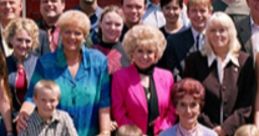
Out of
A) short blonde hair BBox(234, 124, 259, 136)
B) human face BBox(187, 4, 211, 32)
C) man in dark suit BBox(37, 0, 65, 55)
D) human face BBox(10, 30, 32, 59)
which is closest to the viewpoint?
short blonde hair BBox(234, 124, 259, 136)

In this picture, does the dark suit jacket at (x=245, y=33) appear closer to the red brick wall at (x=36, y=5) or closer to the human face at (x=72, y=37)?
the human face at (x=72, y=37)

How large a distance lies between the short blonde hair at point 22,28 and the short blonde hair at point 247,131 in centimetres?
197

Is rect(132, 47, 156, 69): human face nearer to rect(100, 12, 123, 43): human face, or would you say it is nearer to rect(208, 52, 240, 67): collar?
rect(208, 52, 240, 67): collar

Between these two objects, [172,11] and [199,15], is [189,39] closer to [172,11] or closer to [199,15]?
[199,15]

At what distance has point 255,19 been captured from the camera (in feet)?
24.2

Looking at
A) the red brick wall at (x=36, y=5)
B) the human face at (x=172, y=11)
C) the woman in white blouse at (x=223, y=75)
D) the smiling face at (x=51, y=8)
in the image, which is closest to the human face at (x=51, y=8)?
the smiling face at (x=51, y=8)

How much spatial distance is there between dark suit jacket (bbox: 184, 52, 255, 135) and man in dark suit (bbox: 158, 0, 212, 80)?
385mm

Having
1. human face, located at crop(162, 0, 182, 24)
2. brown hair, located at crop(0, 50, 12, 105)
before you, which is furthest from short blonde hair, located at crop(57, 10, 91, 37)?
human face, located at crop(162, 0, 182, 24)

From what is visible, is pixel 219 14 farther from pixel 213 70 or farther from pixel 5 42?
pixel 5 42

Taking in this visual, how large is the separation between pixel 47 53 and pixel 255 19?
6.44ft

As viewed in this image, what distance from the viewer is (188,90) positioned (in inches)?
252

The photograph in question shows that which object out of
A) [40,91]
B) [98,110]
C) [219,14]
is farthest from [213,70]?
[40,91]

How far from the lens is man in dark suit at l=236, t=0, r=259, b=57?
23.8 feet

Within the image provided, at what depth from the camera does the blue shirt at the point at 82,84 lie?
6.63m
